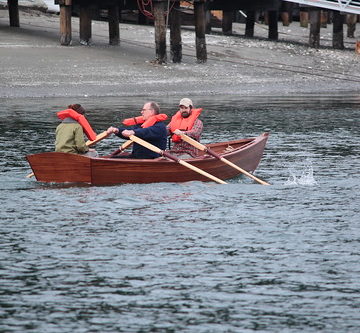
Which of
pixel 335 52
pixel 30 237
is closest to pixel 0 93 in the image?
pixel 335 52

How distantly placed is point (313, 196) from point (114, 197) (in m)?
2.95

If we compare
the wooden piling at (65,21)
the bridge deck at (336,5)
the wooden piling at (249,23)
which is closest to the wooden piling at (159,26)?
the wooden piling at (65,21)

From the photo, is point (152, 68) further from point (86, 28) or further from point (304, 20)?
point (304, 20)

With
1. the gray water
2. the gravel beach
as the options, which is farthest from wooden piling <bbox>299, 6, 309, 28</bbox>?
the gray water

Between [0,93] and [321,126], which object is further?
[0,93]

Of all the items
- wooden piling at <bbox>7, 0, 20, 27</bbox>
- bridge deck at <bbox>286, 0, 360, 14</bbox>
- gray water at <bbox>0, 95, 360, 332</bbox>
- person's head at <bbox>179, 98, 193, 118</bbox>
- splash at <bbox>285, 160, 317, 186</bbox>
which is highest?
bridge deck at <bbox>286, 0, 360, 14</bbox>

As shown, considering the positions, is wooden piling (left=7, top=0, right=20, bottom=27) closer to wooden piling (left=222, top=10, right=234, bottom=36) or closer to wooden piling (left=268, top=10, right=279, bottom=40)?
wooden piling (left=222, top=10, right=234, bottom=36)

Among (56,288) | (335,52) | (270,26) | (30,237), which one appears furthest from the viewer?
(270,26)

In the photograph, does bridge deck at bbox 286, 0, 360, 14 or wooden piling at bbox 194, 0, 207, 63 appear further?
bridge deck at bbox 286, 0, 360, 14

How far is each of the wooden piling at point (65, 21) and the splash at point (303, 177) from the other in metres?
17.2

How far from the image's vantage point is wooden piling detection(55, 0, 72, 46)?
3312 centimetres

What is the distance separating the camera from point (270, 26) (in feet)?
138

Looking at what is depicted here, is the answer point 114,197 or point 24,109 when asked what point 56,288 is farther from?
point 24,109

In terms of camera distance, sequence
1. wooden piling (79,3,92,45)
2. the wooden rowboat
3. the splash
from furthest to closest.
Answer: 1. wooden piling (79,3,92,45)
2. the splash
3. the wooden rowboat
